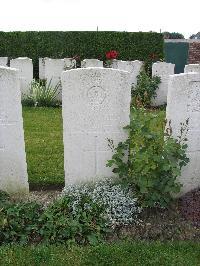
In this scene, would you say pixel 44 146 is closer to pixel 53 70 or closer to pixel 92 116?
pixel 92 116

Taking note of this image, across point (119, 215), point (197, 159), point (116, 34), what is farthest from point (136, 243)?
point (116, 34)

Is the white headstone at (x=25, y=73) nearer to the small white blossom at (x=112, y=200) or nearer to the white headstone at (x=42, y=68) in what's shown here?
the white headstone at (x=42, y=68)

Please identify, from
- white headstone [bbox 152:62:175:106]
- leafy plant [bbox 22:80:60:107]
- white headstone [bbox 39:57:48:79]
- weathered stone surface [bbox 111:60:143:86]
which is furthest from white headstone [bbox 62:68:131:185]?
white headstone [bbox 39:57:48:79]

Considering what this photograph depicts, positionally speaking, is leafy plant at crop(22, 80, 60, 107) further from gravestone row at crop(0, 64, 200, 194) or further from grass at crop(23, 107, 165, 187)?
gravestone row at crop(0, 64, 200, 194)

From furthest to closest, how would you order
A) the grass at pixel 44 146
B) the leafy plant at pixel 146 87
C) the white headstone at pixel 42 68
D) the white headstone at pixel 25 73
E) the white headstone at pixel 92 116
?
the white headstone at pixel 42 68
the leafy plant at pixel 146 87
the white headstone at pixel 25 73
the grass at pixel 44 146
the white headstone at pixel 92 116

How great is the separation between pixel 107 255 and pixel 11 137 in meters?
1.76

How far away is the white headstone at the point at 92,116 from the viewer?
4609 millimetres

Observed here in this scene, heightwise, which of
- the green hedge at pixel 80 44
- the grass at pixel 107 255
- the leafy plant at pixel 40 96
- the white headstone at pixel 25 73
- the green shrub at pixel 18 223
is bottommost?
the grass at pixel 107 255

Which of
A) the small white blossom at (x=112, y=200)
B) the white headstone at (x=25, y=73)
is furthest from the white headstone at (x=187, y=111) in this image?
the white headstone at (x=25, y=73)

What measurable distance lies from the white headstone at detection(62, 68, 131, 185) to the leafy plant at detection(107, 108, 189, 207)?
0.21 meters

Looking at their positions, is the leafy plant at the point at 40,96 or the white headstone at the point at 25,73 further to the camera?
the white headstone at the point at 25,73

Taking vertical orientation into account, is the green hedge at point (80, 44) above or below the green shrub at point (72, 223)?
above

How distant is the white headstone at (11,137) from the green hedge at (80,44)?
35.6ft

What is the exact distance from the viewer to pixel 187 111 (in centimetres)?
481
